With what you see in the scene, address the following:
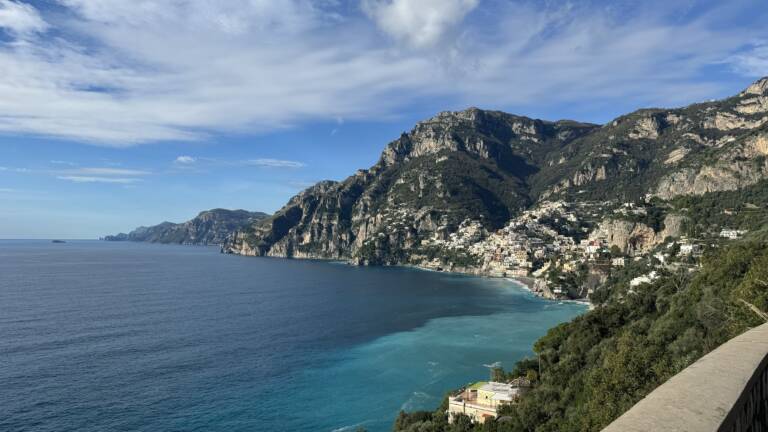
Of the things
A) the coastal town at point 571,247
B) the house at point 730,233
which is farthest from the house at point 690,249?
the house at point 730,233

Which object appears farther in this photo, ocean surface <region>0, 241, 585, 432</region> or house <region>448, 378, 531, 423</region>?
ocean surface <region>0, 241, 585, 432</region>

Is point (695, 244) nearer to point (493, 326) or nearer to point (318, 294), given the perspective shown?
point (493, 326)

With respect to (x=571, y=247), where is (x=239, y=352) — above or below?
below

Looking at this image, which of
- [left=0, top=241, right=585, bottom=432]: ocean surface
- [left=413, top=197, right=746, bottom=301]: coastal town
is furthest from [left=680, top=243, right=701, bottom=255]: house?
[left=0, top=241, right=585, bottom=432]: ocean surface

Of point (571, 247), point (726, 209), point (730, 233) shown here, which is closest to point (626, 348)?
point (730, 233)

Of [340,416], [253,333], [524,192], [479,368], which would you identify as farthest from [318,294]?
[524,192]

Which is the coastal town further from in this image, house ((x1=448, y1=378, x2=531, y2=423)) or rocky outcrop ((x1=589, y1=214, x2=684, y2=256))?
house ((x1=448, y1=378, x2=531, y2=423))

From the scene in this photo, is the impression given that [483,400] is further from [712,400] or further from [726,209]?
[726,209]
